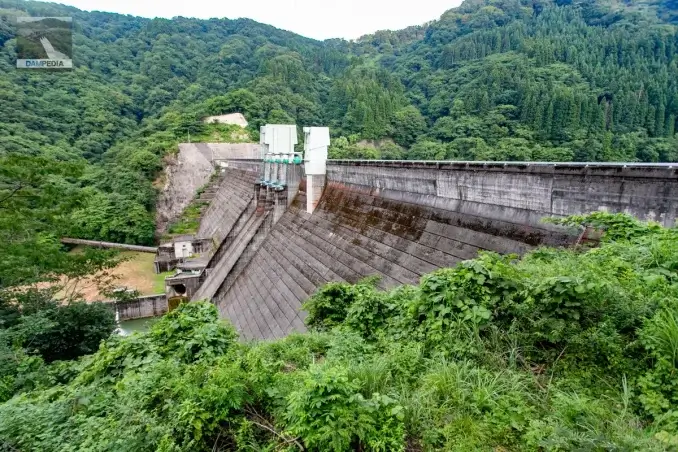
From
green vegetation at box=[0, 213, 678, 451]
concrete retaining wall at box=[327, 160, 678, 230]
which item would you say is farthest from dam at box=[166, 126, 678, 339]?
green vegetation at box=[0, 213, 678, 451]

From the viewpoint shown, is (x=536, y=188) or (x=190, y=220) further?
(x=190, y=220)

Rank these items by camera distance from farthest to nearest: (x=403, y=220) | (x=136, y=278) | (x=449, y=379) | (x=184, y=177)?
(x=184, y=177)
(x=136, y=278)
(x=403, y=220)
(x=449, y=379)

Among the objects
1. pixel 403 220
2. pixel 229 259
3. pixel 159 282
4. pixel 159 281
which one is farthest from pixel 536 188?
pixel 159 281

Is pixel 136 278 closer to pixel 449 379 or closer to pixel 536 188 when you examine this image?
pixel 536 188

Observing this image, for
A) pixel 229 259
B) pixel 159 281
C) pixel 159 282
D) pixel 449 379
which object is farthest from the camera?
pixel 159 281

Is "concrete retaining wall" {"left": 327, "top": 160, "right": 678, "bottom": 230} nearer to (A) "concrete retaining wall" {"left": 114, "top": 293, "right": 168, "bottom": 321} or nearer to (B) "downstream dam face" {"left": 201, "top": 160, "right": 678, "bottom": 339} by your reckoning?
(B) "downstream dam face" {"left": 201, "top": 160, "right": 678, "bottom": 339}

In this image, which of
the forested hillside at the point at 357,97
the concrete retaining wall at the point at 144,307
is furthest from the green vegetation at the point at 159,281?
the forested hillside at the point at 357,97

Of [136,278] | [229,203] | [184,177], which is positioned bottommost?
[136,278]

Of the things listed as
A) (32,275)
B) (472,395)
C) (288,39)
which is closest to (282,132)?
(32,275)
